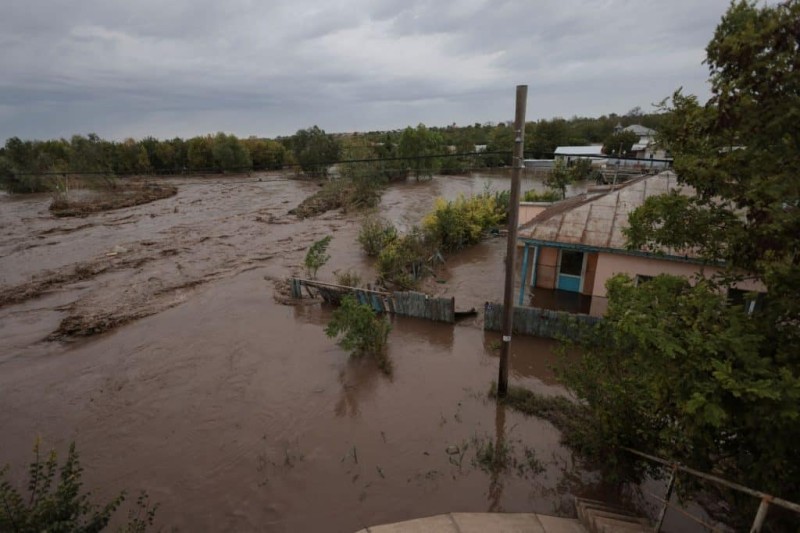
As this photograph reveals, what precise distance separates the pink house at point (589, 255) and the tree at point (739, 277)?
7229 mm

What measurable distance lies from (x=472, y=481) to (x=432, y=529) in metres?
1.62

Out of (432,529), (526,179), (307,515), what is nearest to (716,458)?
(432,529)

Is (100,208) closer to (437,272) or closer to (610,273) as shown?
(437,272)

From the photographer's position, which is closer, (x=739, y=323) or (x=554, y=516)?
(x=739, y=323)

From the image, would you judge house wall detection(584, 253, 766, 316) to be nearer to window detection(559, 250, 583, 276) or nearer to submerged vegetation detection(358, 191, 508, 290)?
window detection(559, 250, 583, 276)

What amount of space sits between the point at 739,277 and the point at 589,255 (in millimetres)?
9631

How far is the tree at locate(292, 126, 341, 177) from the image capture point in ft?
178

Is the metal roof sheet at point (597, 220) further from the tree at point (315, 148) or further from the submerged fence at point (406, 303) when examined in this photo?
the tree at point (315, 148)

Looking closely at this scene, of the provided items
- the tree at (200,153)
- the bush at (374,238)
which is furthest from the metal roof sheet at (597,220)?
the tree at (200,153)

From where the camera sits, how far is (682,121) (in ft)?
14.9

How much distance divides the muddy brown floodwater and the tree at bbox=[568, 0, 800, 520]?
353 centimetres

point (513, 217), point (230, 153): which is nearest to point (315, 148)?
point (230, 153)

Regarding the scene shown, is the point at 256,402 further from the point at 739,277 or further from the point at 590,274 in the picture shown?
the point at 590,274

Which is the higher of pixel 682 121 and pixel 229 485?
pixel 682 121
